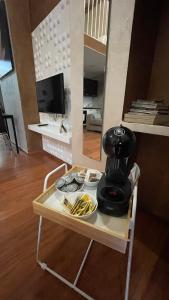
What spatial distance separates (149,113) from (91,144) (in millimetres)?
614

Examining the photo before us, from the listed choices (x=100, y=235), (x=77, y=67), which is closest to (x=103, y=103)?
(x=77, y=67)

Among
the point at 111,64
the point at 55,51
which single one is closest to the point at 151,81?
the point at 111,64

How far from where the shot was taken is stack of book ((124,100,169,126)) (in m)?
0.88

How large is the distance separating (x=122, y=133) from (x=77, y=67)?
0.90 meters

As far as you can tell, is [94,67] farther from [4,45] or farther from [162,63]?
[4,45]

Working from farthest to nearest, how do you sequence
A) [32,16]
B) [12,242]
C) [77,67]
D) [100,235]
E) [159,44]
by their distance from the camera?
[32,16]
[77,67]
[12,242]
[159,44]
[100,235]

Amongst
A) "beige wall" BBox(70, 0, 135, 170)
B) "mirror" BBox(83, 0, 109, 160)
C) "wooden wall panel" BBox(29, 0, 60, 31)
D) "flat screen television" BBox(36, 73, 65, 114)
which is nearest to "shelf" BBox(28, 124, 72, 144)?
"flat screen television" BBox(36, 73, 65, 114)

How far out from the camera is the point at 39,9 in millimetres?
2217

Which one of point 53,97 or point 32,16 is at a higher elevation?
point 32,16

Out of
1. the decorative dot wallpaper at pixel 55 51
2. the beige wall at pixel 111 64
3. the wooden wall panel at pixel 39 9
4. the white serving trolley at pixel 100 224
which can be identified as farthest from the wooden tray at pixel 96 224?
the wooden wall panel at pixel 39 9

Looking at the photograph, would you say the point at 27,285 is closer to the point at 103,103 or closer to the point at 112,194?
the point at 112,194

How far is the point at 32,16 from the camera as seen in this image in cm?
236

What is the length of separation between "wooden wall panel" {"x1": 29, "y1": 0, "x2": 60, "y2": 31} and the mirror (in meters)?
1.33

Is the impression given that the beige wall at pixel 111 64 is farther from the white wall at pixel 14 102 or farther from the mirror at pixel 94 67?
the white wall at pixel 14 102
